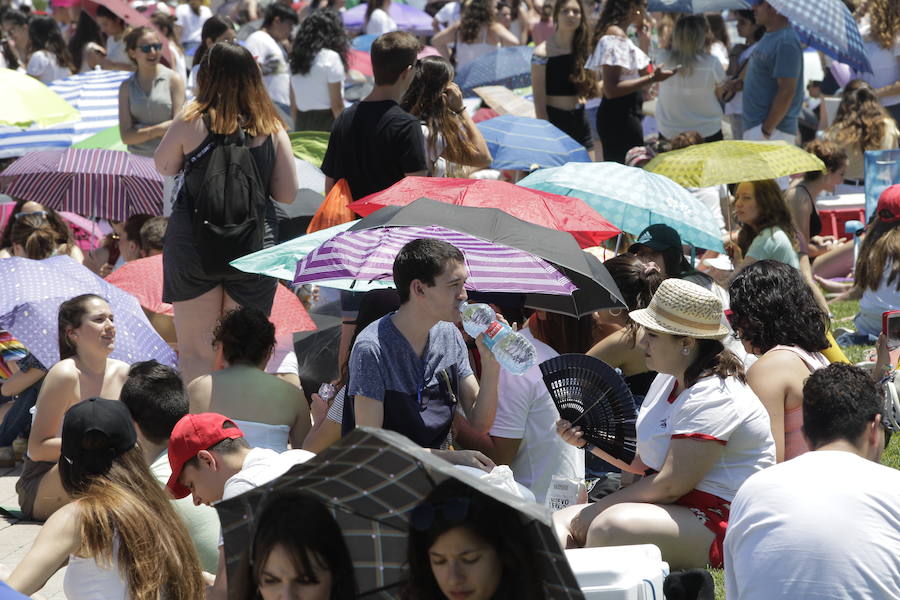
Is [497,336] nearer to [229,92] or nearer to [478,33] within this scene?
[229,92]

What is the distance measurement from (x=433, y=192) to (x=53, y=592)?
2.50 meters

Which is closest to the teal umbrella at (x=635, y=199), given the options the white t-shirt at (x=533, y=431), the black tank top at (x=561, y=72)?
the white t-shirt at (x=533, y=431)

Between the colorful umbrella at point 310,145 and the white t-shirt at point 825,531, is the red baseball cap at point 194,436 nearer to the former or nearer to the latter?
the white t-shirt at point 825,531

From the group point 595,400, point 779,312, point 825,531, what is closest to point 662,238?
point 779,312

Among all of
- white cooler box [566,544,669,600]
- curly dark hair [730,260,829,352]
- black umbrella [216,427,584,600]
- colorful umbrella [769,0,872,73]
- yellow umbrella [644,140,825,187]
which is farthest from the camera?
colorful umbrella [769,0,872,73]

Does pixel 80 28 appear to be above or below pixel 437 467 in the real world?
below

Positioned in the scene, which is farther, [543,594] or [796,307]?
[796,307]

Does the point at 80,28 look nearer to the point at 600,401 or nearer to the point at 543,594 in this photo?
the point at 600,401

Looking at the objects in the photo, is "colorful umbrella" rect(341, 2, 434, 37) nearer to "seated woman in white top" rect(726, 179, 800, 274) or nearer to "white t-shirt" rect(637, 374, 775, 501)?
"seated woman in white top" rect(726, 179, 800, 274)

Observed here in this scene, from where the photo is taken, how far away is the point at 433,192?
6.23m

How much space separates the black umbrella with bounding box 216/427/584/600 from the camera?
2.48 meters

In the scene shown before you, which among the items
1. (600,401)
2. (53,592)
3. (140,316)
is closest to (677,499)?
(600,401)

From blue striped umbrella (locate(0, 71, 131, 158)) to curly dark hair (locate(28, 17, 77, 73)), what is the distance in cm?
309

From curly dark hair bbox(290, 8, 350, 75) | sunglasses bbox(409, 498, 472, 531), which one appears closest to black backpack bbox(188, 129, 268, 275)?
sunglasses bbox(409, 498, 472, 531)
